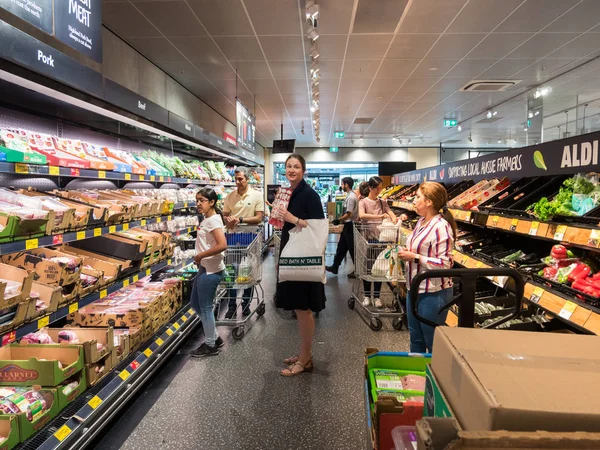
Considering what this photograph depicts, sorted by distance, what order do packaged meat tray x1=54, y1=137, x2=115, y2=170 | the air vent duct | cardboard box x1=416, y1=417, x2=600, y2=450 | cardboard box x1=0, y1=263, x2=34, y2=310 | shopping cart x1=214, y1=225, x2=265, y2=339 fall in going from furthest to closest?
1. the air vent duct
2. shopping cart x1=214, y1=225, x2=265, y2=339
3. packaged meat tray x1=54, y1=137, x2=115, y2=170
4. cardboard box x1=0, y1=263, x2=34, y2=310
5. cardboard box x1=416, y1=417, x2=600, y2=450

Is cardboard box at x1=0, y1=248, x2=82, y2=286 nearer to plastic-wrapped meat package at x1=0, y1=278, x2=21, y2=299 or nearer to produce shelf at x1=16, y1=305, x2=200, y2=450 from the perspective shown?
plastic-wrapped meat package at x1=0, y1=278, x2=21, y2=299

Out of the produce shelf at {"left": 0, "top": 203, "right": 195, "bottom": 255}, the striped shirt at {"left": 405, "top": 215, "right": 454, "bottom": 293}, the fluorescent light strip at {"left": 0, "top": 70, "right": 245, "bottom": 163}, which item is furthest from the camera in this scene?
the striped shirt at {"left": 405, "top": 215, "right": 454, "bottom": 293}

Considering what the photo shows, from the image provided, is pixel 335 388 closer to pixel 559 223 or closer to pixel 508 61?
pixel 559 223

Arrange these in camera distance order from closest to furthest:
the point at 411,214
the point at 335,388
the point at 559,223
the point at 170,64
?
the point at 559,223, the point at 335,388, the point at 170,64, the point at 411,214

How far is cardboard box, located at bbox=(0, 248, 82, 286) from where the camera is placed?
2.35m

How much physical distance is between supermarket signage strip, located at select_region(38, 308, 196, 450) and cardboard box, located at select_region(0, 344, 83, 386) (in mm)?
222

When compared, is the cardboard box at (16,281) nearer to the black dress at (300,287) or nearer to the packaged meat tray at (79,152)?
the packaged meat tray at (79,152)

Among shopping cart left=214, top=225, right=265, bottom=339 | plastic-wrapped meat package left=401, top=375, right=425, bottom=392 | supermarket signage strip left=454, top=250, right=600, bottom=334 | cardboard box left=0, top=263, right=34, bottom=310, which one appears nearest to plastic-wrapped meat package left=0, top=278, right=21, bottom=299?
cardboard box left=0, top=263, right=34, bottom=310

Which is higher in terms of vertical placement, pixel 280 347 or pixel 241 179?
pixel 241 179

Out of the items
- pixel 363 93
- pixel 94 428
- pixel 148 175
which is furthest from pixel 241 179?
pixel 363 93

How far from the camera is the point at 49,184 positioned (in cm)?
324

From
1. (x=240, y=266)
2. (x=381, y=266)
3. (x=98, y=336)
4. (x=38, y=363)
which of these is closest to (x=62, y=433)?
(x=38, y=363)

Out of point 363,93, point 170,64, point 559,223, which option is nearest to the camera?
point 559,223

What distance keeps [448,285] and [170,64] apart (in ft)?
18.3
